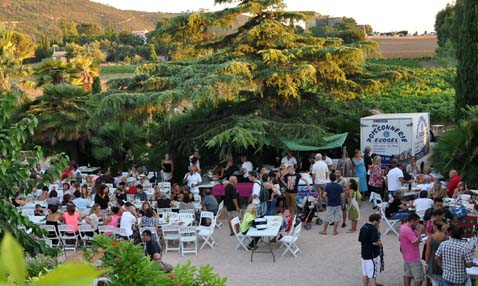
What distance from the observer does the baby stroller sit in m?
14.9

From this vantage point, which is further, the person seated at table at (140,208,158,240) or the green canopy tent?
the green canopy tent

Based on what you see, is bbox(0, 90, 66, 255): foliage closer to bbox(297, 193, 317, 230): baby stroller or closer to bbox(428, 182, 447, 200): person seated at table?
bbox(297, 193, 317, 230): baby stroller

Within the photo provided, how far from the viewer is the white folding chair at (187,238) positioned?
1295 cm

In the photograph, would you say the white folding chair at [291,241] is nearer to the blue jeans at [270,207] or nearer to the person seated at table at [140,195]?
the blue jeans at [270,207]

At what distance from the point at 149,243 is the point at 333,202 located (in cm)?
487

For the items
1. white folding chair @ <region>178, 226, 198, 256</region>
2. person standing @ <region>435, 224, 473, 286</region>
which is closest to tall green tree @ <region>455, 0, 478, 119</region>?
white folding chair @ <region>178, 226, 198, 256</region>

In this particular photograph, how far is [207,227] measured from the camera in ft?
45.0

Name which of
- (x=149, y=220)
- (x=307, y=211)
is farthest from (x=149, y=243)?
(x=307, y=211)

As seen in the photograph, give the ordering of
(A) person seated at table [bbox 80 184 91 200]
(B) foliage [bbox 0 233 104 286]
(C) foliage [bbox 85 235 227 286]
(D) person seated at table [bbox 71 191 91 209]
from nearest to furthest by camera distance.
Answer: (B) foliage [bbox 0 233 104 286]
(C) foliage [bbox 85 235 227 286]
(D) person seated at table [bbox 71 191 91 209]
(A) person seated at table [bbox 80 184 91 200]

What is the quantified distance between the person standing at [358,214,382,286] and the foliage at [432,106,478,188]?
7.59m

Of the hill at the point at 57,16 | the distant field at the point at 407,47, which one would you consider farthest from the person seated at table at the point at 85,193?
the hill at the point at 57,16

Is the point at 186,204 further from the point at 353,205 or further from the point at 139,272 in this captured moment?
the point at 139,272

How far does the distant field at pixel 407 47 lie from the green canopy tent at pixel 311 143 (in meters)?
99.8

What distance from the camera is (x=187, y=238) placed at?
12930 mm
